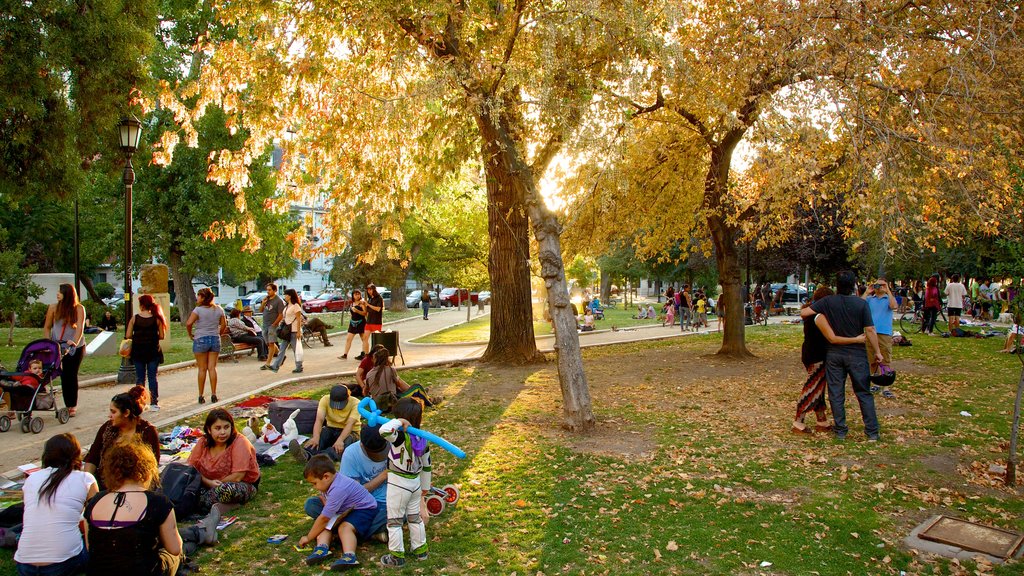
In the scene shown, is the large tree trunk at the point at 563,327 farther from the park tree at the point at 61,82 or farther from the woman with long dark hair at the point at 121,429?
the park tree at the point at 61,82

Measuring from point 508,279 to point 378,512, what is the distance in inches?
366

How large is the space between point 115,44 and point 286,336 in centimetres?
677

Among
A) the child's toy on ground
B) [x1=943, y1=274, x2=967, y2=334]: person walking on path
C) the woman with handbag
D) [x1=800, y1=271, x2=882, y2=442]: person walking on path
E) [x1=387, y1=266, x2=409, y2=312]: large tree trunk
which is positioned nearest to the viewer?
the child's toy on ground

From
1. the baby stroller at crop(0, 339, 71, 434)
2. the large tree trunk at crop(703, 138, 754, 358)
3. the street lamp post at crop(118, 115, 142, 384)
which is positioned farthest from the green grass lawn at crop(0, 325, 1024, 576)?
the large tree trunk at crop(703, 138, 754, 358)

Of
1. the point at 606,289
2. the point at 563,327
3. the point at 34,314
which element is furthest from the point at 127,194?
the point at 606,289

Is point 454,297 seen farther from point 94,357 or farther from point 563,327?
point 563,327

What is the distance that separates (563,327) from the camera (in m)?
8.66

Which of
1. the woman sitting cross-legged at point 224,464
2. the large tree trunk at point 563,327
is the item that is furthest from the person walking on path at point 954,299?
the woman sitting cross-legged at point 224,464

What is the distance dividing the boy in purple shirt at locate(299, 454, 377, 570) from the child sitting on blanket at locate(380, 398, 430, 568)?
25 centimetres

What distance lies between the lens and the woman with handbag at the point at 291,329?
1387cm

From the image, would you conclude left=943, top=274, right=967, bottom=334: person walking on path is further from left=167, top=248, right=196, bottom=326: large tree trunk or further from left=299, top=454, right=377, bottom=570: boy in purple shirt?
left=167, top=248, right=196, bottom=326: large tree trunk

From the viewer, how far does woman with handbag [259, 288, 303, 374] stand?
13867 millimetres

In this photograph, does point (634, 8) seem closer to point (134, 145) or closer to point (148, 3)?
point (134, 145)

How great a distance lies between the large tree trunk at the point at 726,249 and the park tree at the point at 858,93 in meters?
1.28
